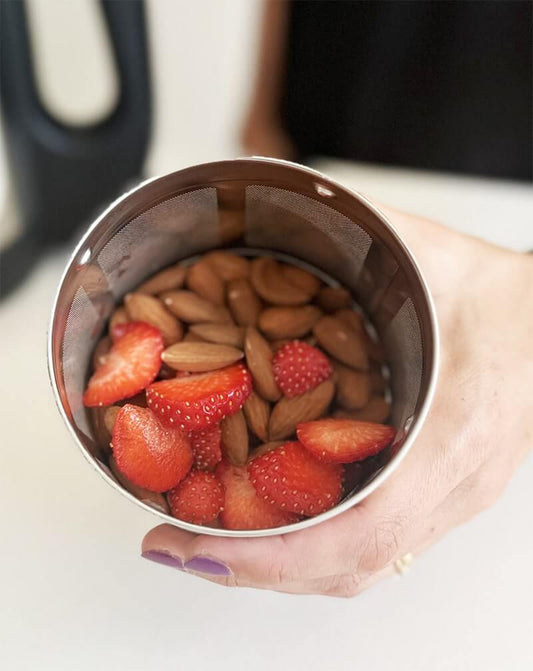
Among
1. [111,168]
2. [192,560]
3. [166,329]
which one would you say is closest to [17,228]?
[111,168]

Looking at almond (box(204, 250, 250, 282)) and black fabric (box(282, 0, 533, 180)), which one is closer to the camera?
almond (box(204, 250, 250, 282))

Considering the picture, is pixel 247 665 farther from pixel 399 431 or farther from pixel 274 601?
pixel 399 431

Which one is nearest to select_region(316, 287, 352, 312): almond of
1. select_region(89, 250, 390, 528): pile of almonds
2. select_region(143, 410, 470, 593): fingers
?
select_region(89, 250, 390, 528): pile of almonds

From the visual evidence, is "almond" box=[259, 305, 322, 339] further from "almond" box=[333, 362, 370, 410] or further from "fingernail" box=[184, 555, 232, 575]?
"fingernail" box=[184, 555, 232, 575]

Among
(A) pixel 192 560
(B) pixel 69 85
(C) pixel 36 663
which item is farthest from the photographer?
(B) pixel 69 85

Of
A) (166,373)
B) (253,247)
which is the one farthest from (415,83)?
(166,373)

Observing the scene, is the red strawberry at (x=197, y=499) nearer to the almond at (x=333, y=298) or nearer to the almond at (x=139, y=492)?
the almond at (x=139, y=492)

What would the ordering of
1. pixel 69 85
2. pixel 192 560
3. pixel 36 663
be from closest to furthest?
pixel 192 560, pixel 36 663, pixel 69 85

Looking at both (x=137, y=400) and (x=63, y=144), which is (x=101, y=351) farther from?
(x=63, y=144)
